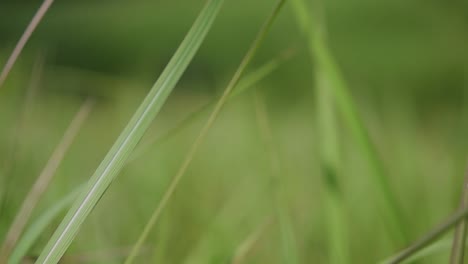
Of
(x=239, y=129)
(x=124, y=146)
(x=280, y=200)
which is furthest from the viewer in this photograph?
(x=239, y=129)

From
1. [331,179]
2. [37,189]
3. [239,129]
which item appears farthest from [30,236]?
[239,129]

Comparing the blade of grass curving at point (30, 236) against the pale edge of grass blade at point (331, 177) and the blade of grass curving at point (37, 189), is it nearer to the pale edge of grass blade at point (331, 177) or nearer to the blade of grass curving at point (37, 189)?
the blade of grass curving at point (37, 189)

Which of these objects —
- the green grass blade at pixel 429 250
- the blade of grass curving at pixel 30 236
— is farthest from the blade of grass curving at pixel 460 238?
the blade of grass curving at pixel 30 236

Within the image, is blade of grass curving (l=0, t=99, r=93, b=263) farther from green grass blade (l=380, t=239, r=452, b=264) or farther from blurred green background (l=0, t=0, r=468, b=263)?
green grass blade (l=380, t=239, r=452, b=264)

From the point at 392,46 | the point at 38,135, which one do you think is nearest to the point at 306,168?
the point at 38,135

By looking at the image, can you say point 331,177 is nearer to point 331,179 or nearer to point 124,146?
point 331,179

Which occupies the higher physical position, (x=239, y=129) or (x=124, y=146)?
(x=124, y=146)
